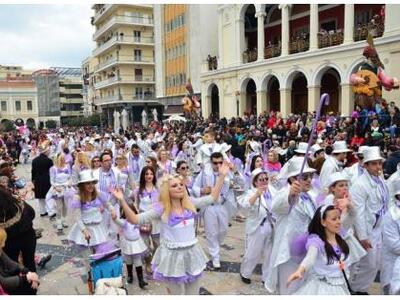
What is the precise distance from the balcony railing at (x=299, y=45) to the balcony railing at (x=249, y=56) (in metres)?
3.79

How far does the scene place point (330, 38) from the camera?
23266 millimetres

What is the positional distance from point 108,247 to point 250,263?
2.00m

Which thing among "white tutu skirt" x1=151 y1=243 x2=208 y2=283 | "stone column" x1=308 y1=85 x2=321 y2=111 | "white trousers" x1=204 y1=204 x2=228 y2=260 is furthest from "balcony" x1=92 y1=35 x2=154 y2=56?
"white tutu skirt" x1=151 y1=243 x2=208 y2=283

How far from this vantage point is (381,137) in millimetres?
11930

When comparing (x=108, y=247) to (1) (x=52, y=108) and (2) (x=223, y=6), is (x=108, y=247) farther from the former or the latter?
(1) (x=52, y=108)

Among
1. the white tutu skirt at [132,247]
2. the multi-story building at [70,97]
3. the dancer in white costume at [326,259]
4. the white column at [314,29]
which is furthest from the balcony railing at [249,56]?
the multi-story building at [70,97]

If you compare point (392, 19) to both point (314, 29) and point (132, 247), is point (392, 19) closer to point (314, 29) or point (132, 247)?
point (314, 29)

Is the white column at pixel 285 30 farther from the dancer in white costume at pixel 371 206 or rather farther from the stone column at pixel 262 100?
the dancer in white costume at pixel 371 206

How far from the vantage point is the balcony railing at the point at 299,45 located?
25250 millimetres

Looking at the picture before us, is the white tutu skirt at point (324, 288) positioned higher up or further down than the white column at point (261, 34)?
further down

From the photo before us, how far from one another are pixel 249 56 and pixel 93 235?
26.1m

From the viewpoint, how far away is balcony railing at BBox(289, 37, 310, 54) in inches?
994

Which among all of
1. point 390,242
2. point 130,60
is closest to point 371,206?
point 390,242

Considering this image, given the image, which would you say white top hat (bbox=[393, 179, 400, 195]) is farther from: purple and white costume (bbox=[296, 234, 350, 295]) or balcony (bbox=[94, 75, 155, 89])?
balcony (bbox=[94, 75, 155, 89])
